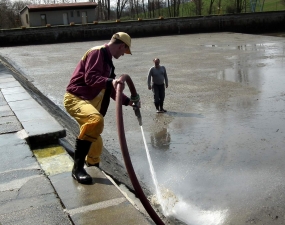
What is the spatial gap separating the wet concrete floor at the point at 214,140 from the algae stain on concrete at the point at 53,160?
58.1 inches

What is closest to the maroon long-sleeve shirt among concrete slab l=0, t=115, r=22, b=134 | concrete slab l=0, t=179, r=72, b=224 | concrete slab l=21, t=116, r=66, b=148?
concrete slab l=0, t=179, r=72, b=224

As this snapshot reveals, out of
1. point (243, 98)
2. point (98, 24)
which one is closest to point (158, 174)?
point (243, 98)

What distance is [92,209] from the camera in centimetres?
366

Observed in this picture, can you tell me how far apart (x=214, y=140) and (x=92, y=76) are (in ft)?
15.0

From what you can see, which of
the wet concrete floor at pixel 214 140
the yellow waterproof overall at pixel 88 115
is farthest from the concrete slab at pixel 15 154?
the wet concrete floor at pixel 214 140

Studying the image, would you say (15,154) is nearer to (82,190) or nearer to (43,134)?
(43,134)

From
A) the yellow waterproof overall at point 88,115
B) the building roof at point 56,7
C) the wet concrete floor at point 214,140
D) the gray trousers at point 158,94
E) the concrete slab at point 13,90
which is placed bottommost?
the wet concrete floor at point 214,140

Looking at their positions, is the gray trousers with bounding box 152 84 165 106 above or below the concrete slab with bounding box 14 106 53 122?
below

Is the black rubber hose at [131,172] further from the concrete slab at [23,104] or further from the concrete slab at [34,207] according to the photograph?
the concrete slab at [23,104]

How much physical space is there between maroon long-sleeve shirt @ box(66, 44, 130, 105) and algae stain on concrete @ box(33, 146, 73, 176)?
3.00ft

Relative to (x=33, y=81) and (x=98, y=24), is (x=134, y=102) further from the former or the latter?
(x=98, y=24)

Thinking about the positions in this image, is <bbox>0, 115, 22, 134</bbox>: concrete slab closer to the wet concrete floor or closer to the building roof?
the wet concrete floor

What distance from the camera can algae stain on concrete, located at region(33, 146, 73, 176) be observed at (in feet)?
15.3

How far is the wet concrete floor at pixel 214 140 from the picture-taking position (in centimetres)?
550
